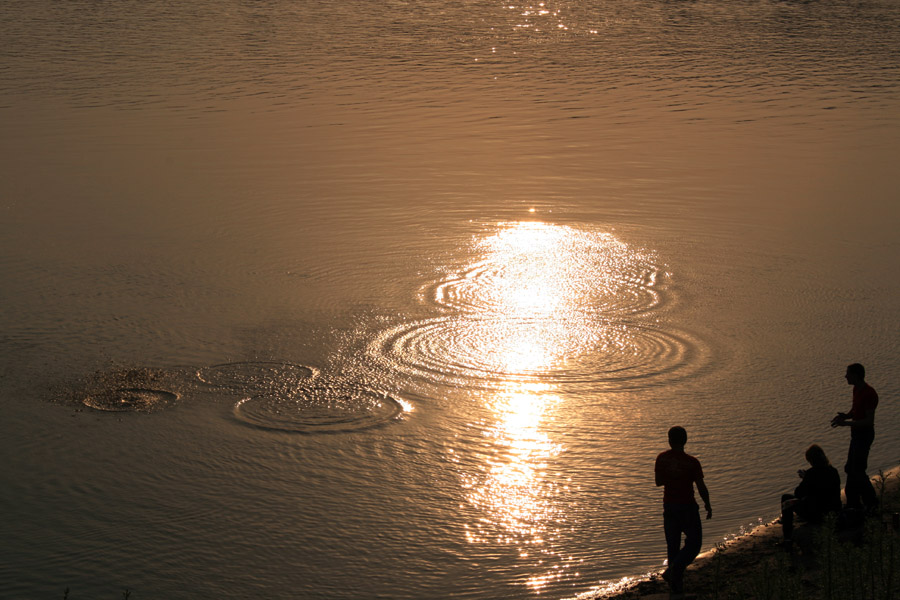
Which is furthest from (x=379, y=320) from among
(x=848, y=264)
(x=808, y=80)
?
(x=808, y=80)

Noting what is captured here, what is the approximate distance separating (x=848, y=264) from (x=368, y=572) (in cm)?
1245

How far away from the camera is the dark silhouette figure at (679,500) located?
27.3ft

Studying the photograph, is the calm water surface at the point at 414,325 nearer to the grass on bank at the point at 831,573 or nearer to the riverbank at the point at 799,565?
the riverbank at the point at 799,565

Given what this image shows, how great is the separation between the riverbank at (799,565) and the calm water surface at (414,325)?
1.74 feet

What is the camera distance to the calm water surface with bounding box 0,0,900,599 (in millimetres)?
10229

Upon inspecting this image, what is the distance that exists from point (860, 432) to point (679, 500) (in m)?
2.20

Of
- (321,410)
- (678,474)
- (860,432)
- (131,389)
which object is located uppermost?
(678,474)

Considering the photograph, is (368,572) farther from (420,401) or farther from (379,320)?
(379,320)

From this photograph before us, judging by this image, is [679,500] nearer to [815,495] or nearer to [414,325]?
[815,495]

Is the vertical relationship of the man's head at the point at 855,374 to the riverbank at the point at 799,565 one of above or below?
above

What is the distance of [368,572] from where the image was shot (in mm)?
9578

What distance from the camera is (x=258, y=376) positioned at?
45.1 ft

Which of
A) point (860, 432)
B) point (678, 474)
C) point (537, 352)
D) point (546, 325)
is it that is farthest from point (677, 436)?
point (546, 325)

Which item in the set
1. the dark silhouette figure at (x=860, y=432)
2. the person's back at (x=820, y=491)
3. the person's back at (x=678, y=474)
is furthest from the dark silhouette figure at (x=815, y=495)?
the person's back at (x=678, y=474)
